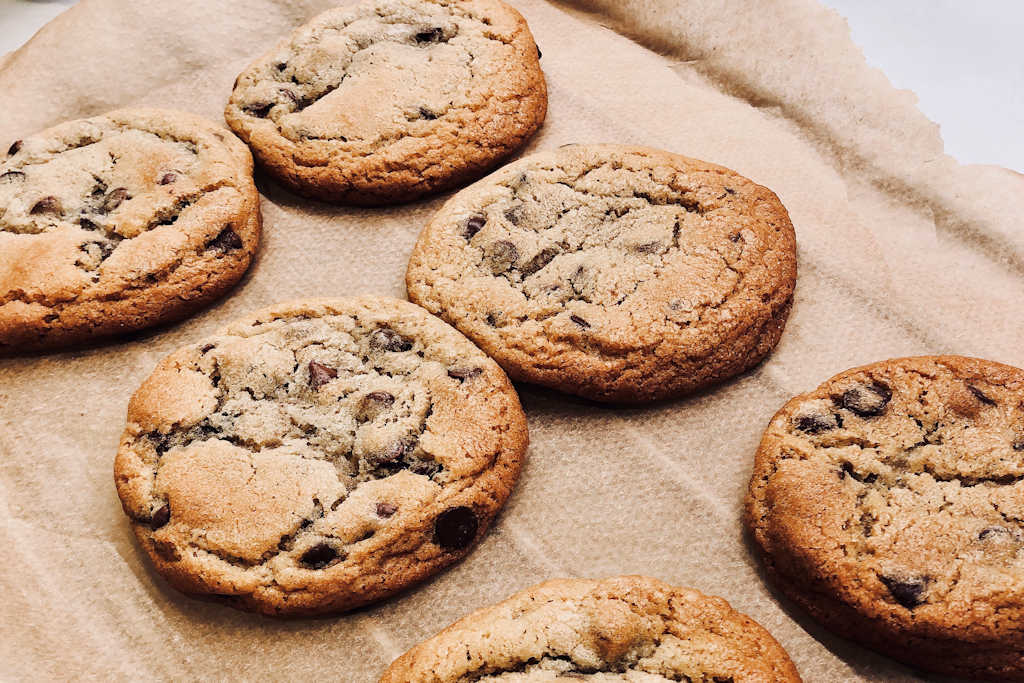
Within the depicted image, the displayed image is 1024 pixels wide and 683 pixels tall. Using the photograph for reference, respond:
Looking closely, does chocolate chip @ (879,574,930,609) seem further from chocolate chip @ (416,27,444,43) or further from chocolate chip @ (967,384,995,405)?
chocolate chip @ (416,27,444,43)

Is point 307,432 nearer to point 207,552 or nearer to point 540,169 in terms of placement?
point 207,552

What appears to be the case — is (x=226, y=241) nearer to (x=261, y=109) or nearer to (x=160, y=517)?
(x=261, y=109)

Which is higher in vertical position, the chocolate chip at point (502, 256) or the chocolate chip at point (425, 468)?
the chocolate chip at point (502, 256)

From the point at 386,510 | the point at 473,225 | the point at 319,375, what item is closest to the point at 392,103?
the point at 473,225

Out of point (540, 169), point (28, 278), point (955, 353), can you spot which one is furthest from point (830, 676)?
point (28, 278)

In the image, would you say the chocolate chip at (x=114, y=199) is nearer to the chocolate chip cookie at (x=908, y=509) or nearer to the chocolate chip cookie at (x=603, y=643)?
the chocolate chip cookie at (x=603, y=643)

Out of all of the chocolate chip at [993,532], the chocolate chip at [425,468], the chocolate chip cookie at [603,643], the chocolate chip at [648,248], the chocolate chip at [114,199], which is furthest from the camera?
the chocolate chip at [114,199]

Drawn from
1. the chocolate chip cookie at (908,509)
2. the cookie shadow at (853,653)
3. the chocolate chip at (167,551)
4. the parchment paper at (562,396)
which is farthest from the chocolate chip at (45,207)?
the cookie shadow at (853,653)
